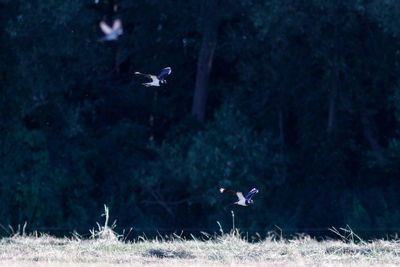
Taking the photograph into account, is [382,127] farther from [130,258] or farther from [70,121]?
[130,258]

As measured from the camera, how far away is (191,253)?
25.6 feet

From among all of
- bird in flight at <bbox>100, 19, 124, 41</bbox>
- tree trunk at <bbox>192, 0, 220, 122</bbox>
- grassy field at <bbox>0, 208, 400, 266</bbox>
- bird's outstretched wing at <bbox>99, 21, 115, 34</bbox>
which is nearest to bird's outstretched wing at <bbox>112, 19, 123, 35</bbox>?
bird in flight at <bbox>100, 19, 124, 41</bbox>

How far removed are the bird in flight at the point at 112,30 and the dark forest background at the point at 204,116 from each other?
16cm

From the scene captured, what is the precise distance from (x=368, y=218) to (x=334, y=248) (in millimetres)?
9567

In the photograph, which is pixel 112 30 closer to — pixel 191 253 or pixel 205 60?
pixel 205 60

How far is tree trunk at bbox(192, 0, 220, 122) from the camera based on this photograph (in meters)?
18.1

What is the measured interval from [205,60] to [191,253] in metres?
11.7

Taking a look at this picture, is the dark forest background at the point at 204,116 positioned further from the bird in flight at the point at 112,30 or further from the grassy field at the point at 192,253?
the grassy field at the point at 192,253

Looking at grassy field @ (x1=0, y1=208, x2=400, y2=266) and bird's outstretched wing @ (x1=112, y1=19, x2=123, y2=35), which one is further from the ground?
bird's outstretched wing @ (x1=112, y1=19, x2=123, y2=35)

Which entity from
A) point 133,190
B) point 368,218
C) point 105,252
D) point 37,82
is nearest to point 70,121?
point 37,82

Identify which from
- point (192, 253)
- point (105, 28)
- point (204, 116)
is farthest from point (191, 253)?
point (204, 116)

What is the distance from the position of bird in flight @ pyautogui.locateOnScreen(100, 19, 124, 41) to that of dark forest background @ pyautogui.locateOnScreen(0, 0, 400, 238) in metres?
0.16

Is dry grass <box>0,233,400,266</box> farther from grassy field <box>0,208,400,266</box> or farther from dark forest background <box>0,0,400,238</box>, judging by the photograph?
dark forest background <box>0,0,400,238</box>

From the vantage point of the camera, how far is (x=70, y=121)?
17984 mm
